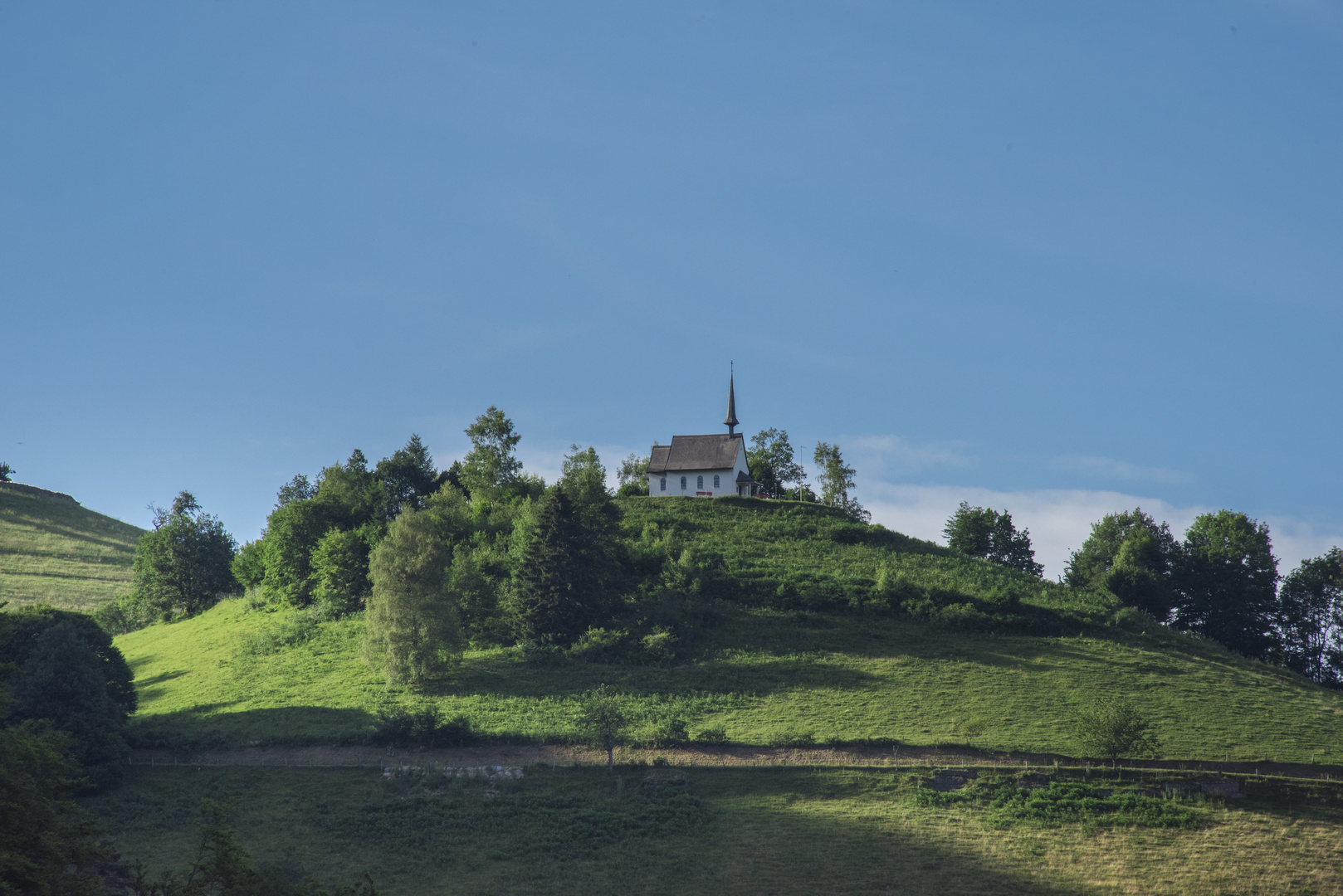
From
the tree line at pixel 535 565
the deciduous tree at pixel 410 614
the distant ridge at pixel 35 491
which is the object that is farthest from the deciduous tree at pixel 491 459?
the distant ridge at pixel 35 491

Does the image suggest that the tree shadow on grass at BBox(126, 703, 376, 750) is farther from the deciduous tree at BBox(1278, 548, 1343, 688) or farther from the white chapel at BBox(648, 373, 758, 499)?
the deciduous tree at BBox(1278, 548, 1343, 688)

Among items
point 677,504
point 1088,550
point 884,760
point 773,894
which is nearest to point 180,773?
point 773,894

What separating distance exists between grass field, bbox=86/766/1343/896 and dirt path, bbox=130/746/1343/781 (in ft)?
3.40

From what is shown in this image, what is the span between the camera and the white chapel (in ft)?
320

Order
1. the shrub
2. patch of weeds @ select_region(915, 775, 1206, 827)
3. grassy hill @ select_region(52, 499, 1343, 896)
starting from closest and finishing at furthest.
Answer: grassy hill @ select_region(52, 499, 1343, 896), patch of weeds @ select_region(915, 775, 1206, 827), the shrub

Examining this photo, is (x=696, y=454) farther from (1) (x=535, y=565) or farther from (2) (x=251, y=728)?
(2) (x=251, y=728)

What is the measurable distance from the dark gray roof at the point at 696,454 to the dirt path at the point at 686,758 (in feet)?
170

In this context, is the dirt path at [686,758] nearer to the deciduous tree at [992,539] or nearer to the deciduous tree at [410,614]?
the deciduous tree at [410,614]

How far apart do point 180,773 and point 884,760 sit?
1319 inches

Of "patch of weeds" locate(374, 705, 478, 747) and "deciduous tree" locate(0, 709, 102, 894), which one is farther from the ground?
"deciduous tree" locate(0, 709, 102, 894)

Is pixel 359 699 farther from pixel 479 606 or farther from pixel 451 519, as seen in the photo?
pixel 451 519

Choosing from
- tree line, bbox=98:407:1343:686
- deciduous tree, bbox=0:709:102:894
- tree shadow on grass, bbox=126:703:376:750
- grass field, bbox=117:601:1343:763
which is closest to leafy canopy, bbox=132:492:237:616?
tree line, bbox=98:407:1343:686

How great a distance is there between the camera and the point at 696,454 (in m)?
99.4

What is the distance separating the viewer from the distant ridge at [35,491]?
123312 millimetres
